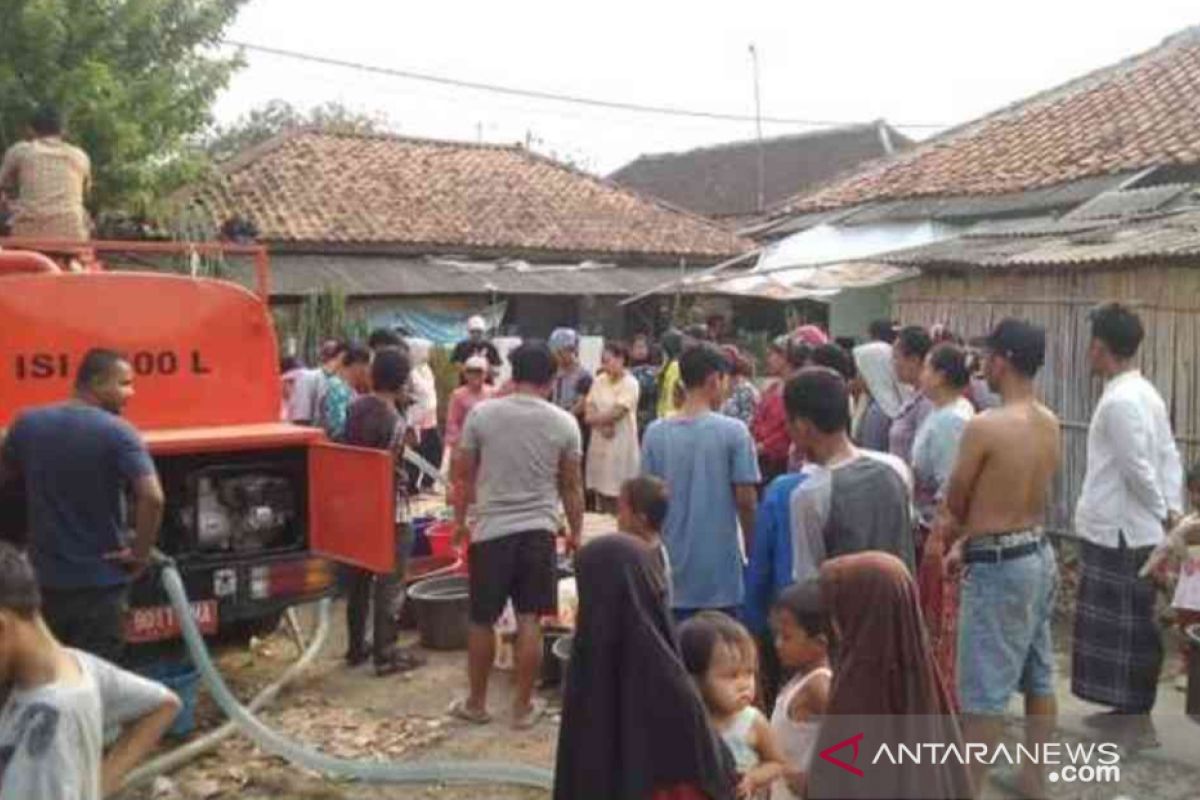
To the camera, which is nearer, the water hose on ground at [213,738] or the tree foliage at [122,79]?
the water hose on ground at [213,738]

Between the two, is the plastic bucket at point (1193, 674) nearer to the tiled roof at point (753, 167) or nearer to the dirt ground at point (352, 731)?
the dirt ground at point (352, 731)

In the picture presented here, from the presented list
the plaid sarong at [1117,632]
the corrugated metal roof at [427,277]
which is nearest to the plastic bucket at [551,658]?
the plaid sarong at [1117,632]

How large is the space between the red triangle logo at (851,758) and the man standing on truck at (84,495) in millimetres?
3035

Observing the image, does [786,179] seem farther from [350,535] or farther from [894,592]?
[894,592]

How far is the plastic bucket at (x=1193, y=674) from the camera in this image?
205 inches

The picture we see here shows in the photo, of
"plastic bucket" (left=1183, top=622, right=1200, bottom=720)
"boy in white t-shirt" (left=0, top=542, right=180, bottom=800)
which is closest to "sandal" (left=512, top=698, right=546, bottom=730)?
"plastic bucket" (left=1183, top=622, right=1200, bottom=720)

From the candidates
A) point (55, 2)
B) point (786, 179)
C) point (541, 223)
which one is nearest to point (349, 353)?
point (55, 2)

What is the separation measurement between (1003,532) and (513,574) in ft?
7.14

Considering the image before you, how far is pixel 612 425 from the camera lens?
9672 millimetres

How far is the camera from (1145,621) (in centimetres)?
529

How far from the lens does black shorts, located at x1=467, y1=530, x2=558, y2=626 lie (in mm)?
5621

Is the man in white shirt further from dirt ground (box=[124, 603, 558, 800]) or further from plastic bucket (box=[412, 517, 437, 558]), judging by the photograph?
plastic bucket (box=[412, 517, 437, 558])

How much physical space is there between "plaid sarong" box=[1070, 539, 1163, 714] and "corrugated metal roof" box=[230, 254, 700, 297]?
14808 mm

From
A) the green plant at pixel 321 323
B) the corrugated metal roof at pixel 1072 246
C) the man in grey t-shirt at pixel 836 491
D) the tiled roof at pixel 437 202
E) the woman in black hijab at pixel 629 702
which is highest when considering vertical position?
the tiled roof at pixel 437 202
